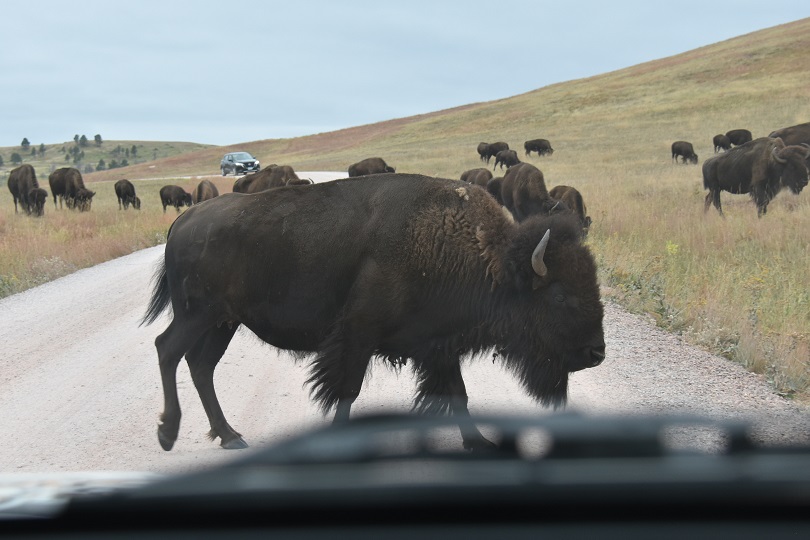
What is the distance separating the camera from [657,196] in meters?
24.1

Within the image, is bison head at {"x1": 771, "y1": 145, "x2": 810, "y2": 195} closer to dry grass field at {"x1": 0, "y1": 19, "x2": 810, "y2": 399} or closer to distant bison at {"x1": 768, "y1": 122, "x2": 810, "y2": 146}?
dry grass field at {"x1": 0, "y1": 19, "x2": 810, "y2": 399}

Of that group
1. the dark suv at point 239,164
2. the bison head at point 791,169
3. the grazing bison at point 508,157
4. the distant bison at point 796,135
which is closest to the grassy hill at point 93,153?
the dark suv at point 239,164

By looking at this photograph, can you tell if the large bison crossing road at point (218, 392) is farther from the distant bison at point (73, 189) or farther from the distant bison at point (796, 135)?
the distant bison at point (73, 189)

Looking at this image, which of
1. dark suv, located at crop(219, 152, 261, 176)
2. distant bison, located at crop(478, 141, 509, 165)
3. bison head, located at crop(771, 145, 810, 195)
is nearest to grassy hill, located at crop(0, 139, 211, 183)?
dark suv, located at crop(219, 152, 261, 176)

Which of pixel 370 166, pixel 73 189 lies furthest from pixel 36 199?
pixel 370 166

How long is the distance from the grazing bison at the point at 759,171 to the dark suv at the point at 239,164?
36.4 metres

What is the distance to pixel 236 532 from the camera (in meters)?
1.49

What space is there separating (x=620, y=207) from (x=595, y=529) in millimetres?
19247

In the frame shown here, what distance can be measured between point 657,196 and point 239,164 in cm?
3523

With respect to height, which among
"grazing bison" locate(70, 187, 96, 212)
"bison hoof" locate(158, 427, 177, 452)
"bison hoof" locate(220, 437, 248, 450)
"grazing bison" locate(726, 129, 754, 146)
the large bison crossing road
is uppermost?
"bison hoof" locate(158, 427, 177, 452)

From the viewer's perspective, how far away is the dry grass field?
8.70m

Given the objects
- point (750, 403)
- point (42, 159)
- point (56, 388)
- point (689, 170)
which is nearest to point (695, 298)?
point (750, 403)

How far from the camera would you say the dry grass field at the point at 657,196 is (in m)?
8.70

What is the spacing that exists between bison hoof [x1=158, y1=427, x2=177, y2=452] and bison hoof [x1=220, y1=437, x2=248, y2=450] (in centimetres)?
30
